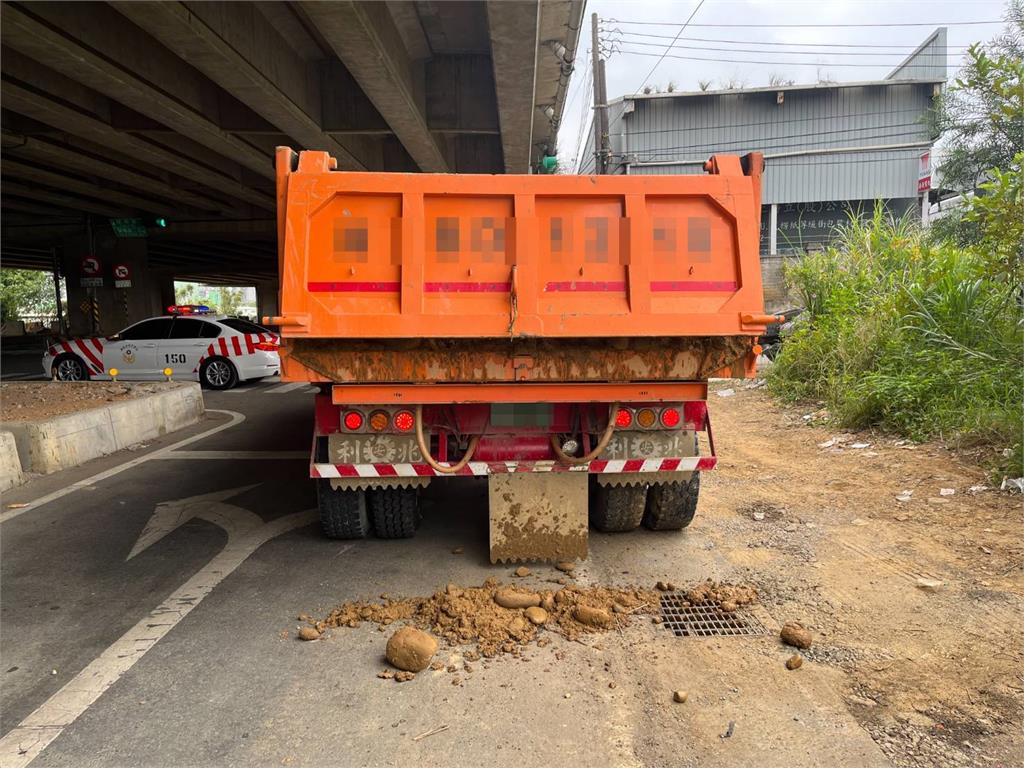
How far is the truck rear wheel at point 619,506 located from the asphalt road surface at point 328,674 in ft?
0.38

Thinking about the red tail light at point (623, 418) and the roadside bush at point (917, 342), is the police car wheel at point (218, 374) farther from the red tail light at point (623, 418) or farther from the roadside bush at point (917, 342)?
the red tail light at point (623, 418)

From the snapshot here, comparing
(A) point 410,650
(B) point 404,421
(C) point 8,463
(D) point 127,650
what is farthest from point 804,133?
(D) point 127,650

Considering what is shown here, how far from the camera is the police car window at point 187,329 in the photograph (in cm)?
1323

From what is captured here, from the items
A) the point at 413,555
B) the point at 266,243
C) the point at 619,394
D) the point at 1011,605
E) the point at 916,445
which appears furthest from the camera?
the point at 266,243

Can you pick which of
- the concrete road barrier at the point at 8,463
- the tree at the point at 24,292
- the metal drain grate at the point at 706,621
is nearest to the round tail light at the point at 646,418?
the metal drain grate at the point at 706,621

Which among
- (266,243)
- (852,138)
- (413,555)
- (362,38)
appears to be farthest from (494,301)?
(852,138)

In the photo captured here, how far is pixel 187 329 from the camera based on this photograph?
13258 mm

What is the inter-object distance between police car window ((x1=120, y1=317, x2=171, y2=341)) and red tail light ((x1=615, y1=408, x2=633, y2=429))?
40.5ft

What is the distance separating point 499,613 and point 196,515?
124 inches

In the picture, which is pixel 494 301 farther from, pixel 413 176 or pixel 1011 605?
pixel 1011 605

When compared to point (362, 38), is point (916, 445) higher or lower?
lower

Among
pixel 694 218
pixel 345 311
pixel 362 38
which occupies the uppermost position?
pixel 362 38

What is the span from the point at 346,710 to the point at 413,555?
1616 mm

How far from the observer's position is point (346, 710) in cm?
267
